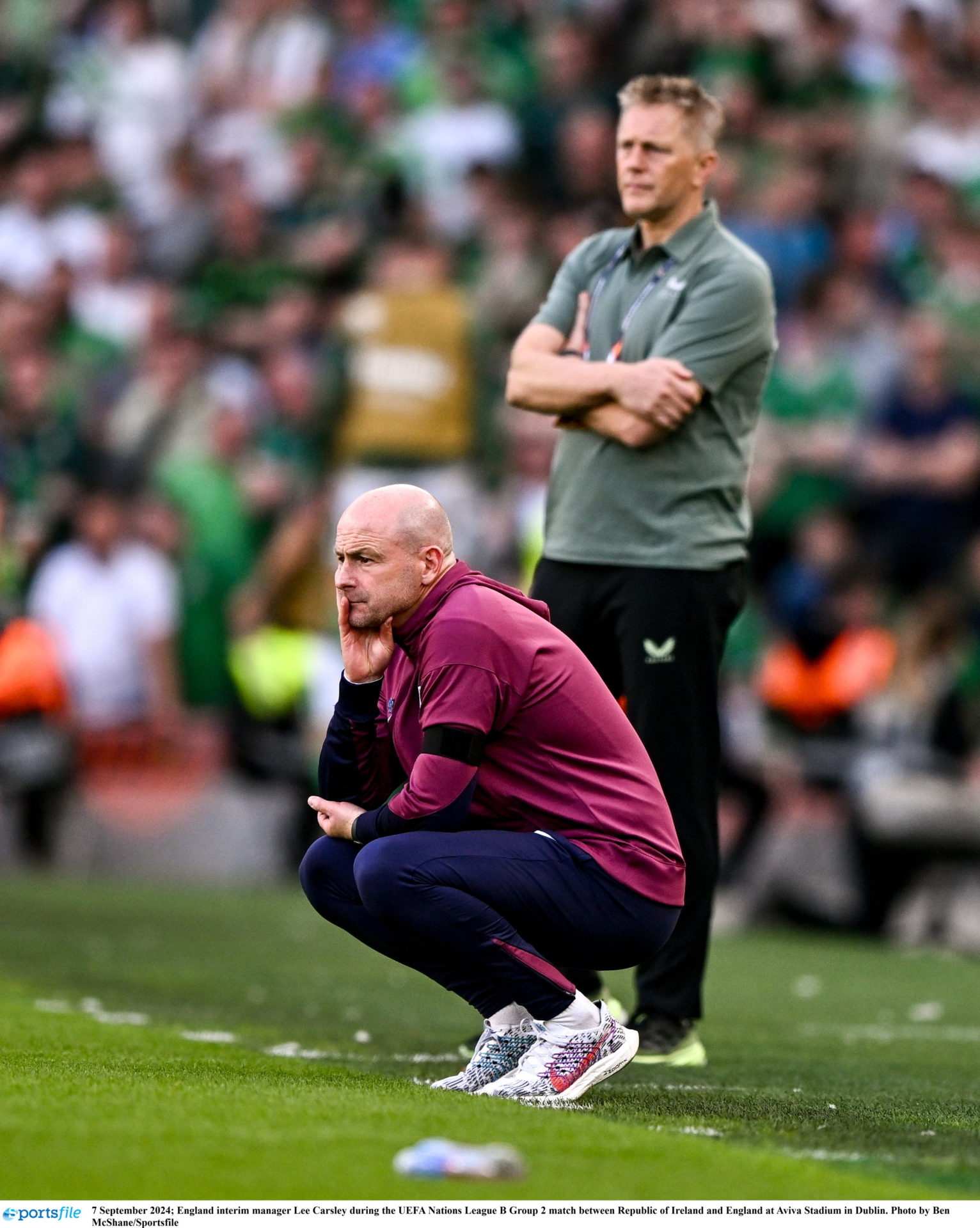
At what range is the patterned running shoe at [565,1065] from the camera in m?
4.57

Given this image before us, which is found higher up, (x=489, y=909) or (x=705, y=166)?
(x=705, y=166)

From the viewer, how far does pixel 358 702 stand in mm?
4844

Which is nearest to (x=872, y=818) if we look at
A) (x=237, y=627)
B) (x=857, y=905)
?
(x=857, y=905)

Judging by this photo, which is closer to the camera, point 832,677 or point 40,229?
point 832,677

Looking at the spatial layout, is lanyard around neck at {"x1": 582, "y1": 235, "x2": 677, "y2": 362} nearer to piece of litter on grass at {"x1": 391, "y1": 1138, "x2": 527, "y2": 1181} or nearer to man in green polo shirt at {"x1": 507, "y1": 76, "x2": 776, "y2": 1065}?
man in green polo shirt at {"x1": 507, "y1": 76, "x2": 776, "y2": 1065}

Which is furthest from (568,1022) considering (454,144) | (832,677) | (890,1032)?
(454,144)

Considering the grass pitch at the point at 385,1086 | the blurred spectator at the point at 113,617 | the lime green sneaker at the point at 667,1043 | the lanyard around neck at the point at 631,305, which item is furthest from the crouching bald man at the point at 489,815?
the blurred spectator at the point at 113,617

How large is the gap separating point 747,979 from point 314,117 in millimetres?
9227

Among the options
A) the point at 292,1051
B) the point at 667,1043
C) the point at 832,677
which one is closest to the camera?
the point at 292,1051

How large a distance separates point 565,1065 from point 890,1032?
254 centimetres

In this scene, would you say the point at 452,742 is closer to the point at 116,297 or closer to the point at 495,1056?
the point at 495,1056

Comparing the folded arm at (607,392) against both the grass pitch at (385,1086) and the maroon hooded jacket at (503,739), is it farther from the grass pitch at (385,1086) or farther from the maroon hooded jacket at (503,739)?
the grass pitch at (385,1086)

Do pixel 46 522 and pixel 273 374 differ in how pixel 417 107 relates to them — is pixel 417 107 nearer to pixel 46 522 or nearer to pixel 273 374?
pixel 273 374

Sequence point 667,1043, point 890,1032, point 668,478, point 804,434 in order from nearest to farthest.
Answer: point 667,1043 < point 668,478 < point 890,1032 < point 804,434
